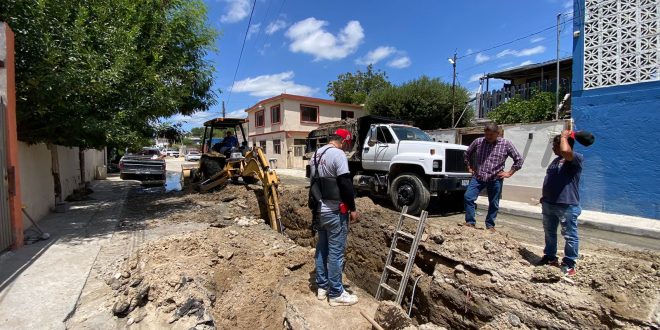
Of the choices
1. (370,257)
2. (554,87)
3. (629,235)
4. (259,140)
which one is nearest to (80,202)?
(370,257)

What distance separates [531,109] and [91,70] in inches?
549

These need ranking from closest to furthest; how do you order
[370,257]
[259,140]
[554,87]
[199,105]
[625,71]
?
[370,257] → [625,71] → [199,105] → [554,87] → [259,140]

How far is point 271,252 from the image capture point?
5594mm

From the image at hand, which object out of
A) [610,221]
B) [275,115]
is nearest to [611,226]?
[610,221]

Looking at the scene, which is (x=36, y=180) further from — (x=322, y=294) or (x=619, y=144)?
(x=619, y=144)

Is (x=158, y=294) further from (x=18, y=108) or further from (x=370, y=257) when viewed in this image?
(x=18, y=108)

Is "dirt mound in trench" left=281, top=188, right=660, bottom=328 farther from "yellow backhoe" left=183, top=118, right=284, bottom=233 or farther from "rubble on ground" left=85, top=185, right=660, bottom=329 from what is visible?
"yellow backhoe" left=183, top=118, right=284, bottom=233

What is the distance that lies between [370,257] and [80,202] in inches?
350

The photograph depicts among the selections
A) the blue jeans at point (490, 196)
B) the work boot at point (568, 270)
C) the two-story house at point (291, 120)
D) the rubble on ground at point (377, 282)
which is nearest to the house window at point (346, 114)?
the two-story house at point (291, 120)

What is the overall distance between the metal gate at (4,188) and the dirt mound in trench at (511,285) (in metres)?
4.92

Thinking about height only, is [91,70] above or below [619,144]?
above

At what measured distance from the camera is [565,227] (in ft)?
12.6

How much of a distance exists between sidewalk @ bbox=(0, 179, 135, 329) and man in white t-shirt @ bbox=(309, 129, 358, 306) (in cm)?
260

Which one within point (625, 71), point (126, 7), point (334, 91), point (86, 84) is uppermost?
point (334, 91)
